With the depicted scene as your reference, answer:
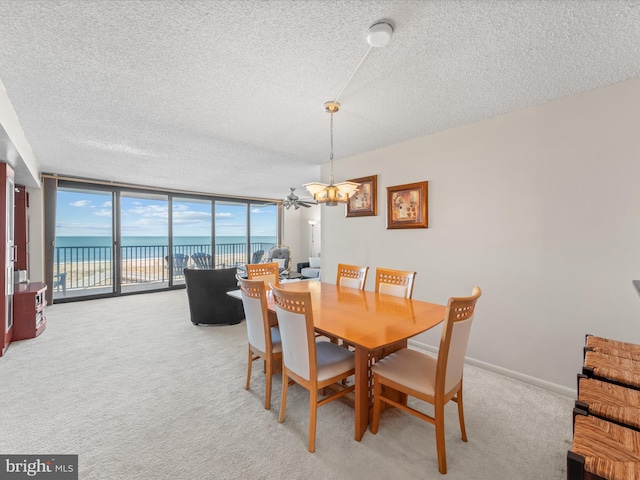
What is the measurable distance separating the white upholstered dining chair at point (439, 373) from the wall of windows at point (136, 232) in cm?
609

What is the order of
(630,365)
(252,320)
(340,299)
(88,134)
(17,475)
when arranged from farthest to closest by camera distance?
(88,134) → (340,299) → (252,320) → (17,475) → (630,365)

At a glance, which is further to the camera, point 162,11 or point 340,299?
point 340,299

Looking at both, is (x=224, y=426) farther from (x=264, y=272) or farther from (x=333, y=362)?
(x=264, y=272)

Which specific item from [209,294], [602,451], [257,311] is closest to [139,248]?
[209,294]

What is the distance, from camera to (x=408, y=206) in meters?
3.21

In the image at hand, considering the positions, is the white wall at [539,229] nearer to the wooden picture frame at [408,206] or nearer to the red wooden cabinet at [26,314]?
the wooden picture frame at [408,206]

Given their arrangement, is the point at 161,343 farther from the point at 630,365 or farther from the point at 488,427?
the point at 630,365

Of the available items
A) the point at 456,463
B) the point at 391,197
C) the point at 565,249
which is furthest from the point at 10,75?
the point at 565,249

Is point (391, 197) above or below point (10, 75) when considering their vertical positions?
below

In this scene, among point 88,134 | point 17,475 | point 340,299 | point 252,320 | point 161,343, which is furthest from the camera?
point 161,343

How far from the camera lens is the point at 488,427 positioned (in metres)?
1.83

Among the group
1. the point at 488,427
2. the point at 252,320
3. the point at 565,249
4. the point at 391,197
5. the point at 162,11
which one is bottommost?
the point at 488,427

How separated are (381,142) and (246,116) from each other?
1.66 meters

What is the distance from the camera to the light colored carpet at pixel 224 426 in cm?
150
